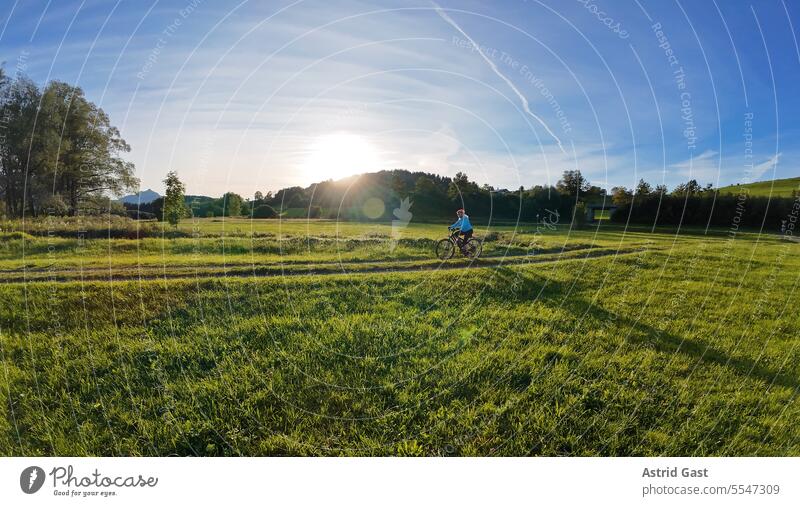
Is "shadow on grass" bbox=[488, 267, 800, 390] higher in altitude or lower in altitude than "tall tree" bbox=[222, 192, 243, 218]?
lower

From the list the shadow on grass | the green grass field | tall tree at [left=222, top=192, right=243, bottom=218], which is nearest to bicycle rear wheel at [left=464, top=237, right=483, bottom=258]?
the green grass field

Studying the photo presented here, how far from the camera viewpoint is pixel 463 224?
38.1 feet

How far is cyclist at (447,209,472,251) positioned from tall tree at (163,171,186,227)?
24.2 ft

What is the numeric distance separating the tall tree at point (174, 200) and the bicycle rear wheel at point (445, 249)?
7.72 metres

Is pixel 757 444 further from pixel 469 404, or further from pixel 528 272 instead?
pixel 528 272

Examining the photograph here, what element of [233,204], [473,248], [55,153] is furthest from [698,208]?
[55,153]

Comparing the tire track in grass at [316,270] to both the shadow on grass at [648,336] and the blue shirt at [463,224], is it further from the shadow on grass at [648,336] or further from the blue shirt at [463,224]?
the shadow on grass at [648,336]

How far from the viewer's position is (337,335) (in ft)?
16.7

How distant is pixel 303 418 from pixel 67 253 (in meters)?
10.8

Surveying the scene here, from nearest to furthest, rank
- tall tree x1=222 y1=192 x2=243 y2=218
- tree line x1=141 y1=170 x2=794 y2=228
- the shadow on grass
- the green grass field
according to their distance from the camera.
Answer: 1. the green grass field
2. the shadow on grass
3. tree line x1=141 y1=170 x2=794 y2=228
4. tall tree x1=222 y1=192 x2=243 y2=218

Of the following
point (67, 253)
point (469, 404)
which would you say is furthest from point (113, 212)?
point (469, 404)

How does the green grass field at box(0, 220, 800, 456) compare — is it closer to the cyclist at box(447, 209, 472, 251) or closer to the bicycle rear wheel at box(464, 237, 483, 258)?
the cyclist at box(447, 209, 472, 251)

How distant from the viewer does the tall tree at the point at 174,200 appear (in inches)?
215

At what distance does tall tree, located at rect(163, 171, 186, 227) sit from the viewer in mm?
5473
